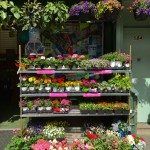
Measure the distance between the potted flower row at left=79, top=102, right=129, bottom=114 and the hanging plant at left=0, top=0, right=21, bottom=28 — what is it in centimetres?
342

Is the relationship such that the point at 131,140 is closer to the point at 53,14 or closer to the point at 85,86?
the point at 85,86

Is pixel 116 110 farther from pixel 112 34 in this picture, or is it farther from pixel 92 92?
pixel 112 34

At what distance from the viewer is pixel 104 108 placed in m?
11.4

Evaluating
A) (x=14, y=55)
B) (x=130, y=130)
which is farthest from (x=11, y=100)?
(x=130, y=130)

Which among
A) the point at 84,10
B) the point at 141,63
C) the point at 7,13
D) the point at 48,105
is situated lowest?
the point at 48,105

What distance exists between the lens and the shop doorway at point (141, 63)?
13.0 meters

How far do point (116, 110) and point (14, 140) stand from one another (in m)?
2.63

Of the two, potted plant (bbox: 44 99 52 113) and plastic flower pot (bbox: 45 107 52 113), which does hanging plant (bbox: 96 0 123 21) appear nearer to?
potted plant (bbox: 44 99 52 113)

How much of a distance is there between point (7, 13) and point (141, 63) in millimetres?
5764

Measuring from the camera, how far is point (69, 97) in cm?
1187

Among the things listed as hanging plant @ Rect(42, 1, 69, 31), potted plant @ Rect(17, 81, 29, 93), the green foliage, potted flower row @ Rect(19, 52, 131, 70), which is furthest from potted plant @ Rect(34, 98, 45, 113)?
hanging plant @ Rect(42, 1, 69, 31)

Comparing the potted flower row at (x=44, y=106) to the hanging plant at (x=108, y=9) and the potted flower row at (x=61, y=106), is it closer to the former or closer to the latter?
the potted flower row at (x=61, y=106)

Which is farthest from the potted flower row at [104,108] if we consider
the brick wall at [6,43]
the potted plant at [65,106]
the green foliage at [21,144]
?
the brick wall at [6,43]

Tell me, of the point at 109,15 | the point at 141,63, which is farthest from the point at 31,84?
the point at 141,63
